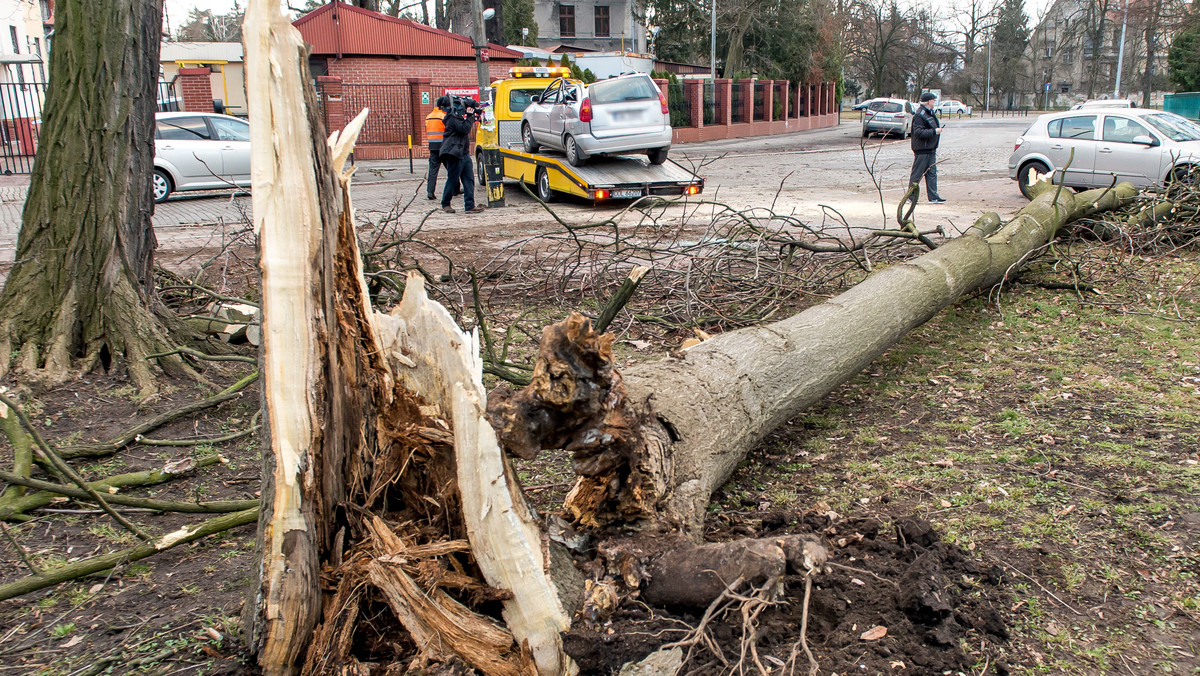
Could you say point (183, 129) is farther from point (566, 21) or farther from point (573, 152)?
point (566, 21)

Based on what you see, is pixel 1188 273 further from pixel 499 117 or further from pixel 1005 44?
pixel 1005 44

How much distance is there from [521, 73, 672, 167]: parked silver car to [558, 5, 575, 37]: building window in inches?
1942

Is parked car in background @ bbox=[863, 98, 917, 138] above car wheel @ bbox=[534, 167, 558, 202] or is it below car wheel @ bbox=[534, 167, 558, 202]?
above

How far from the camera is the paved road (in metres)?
10.8

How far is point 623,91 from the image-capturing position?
13.8 meters

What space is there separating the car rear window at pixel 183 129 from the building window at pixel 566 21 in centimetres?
4990

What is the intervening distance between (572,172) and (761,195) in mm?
3803

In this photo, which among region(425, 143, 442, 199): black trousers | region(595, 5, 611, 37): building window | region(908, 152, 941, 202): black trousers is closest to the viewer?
region(908, 152, 941, 202): black trousers

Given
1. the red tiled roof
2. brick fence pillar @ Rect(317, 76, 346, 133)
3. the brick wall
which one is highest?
the red tiled roof

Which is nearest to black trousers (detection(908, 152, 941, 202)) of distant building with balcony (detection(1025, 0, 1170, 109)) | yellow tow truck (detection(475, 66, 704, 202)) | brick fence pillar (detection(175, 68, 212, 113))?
yellow tow truck (detection(475, 66, 704, 202))

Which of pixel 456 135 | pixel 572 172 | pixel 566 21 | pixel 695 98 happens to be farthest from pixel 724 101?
pixel 566 21

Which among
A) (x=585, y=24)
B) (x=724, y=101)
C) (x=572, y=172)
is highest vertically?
(x=585, y=24)

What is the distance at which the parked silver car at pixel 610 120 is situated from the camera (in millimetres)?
13398

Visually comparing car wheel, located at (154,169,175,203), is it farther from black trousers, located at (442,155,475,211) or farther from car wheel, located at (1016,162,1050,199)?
car wheel, located at (1016,162,1050,199)
